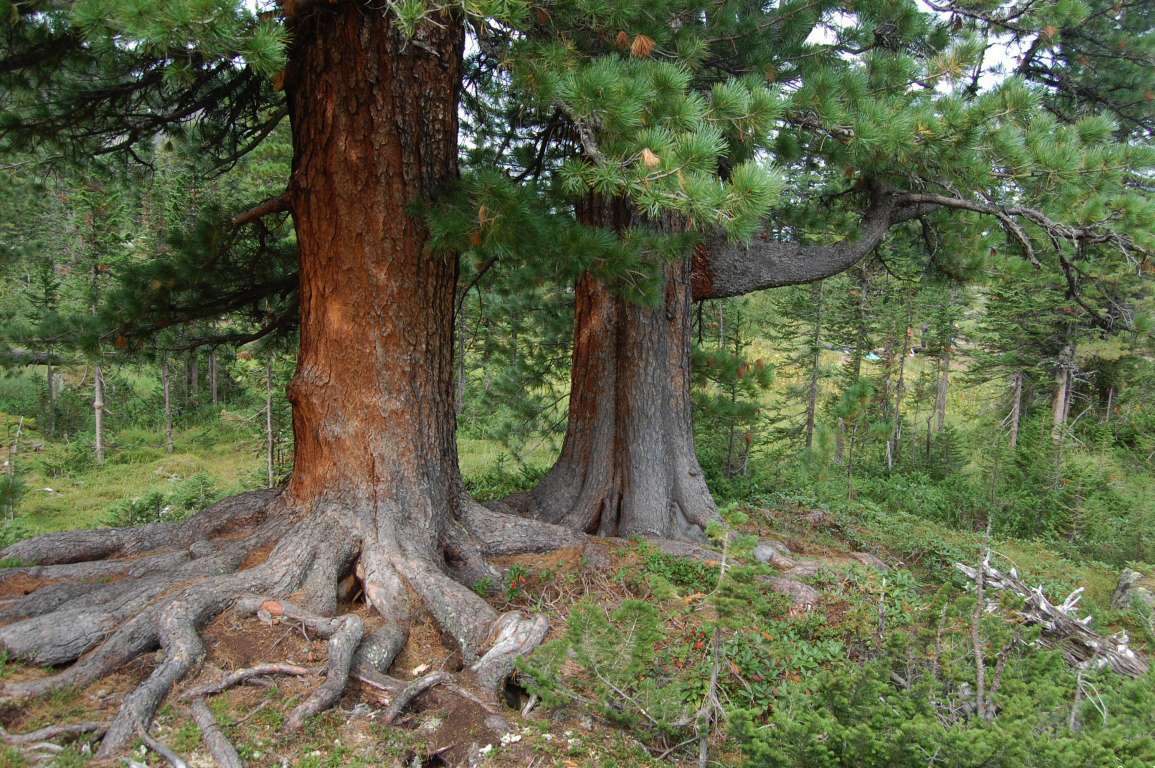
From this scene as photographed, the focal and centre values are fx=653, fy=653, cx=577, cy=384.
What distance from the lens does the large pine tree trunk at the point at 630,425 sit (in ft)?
18.5

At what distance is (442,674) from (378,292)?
7.10 feet

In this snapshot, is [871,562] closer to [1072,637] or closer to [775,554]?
[775,554]

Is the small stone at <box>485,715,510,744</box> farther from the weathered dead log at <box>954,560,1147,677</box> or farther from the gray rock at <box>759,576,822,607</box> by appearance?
the weathered dead log at <box>954,560,1147,677</box>

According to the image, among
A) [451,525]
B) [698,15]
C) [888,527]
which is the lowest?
[888,527]

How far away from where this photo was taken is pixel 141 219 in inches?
829

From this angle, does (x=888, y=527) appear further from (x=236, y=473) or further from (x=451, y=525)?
(x=236, y=473)

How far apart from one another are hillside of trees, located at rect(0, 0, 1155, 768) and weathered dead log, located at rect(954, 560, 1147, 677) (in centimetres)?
4

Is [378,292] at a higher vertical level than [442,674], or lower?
higher

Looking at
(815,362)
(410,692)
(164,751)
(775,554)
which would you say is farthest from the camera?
(815,362)

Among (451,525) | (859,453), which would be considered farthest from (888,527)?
(859,453)

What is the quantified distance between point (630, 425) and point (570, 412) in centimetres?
62

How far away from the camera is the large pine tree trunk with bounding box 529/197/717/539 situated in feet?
18.5

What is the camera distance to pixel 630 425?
570cm

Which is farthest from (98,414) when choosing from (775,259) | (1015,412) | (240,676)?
(1015,412)
